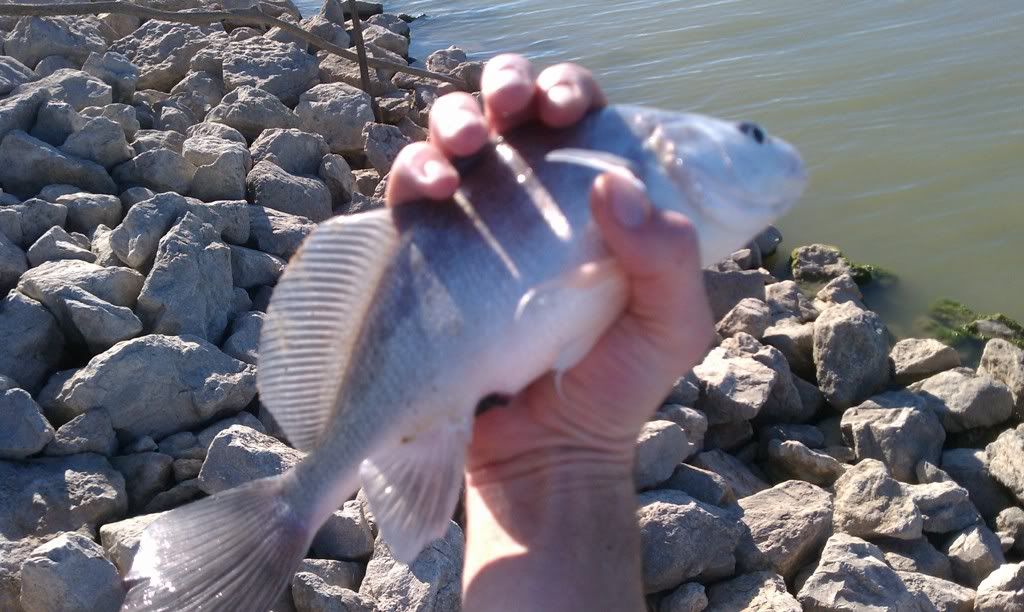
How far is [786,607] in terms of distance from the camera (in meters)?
4.44

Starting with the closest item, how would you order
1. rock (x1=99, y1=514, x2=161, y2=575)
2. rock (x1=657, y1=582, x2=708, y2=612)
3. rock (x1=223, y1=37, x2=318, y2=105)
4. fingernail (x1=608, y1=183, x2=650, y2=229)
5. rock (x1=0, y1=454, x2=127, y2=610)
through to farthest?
fingernail (x1=608, y1=183, x2=650, y2=229) < rock (x1=99, y1=514, x2=161, y2=575) < rock (x1=0, y1=454, x2=127, y2=610) < rock (x1=657, y1=582, x2=708, y2=612) < rock (x1=223, y1=37, x2=318, y2=105)

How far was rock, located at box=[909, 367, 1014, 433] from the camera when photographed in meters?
6.38

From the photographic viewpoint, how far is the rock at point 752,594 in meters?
4.50

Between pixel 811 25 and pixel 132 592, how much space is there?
40.4ft


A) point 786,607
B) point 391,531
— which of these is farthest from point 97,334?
point 786,607

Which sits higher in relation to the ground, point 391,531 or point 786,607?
point 391,531

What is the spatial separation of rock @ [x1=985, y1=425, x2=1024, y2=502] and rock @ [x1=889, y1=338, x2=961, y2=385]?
0.84 meters

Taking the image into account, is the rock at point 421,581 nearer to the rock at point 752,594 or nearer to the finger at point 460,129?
the rock at point 752,594

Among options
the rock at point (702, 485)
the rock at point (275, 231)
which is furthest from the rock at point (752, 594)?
the rock at point (275, 231)

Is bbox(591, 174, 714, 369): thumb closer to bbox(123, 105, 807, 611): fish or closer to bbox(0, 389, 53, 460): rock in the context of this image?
bbox(123, 105, 807, 611): fish

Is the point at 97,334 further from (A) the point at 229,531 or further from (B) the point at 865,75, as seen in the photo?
(B) the point at 865,75

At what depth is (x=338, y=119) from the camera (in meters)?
9.24

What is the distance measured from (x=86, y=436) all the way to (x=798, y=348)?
4.57m

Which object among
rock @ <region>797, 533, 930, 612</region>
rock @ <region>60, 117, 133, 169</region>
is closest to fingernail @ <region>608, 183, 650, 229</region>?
rock @ <region>797, 533, 930, 612</region>
